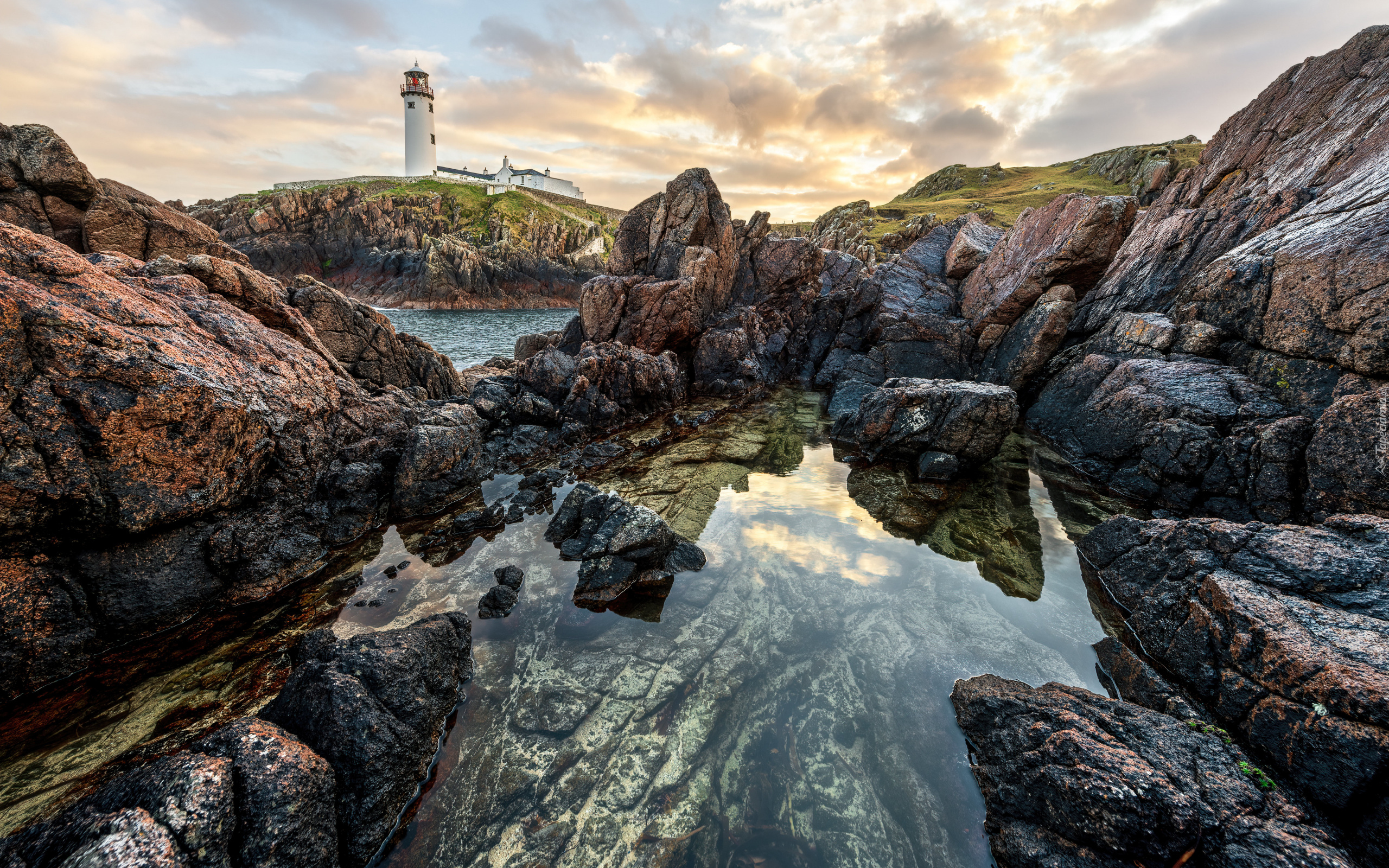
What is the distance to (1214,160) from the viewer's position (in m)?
30.9

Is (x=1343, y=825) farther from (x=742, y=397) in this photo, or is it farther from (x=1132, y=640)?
(x=742, y=397)

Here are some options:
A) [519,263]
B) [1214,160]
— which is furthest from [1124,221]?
[519,263]

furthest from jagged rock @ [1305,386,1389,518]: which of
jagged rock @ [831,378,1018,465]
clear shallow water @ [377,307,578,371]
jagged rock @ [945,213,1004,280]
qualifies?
clear shallow water @ [377,307,578,371]

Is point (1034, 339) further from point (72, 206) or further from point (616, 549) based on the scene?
point (72, 206)

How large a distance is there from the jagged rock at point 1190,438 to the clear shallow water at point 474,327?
39743 millimetres

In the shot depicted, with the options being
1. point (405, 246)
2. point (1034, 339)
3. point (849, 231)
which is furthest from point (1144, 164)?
point (405, 246)

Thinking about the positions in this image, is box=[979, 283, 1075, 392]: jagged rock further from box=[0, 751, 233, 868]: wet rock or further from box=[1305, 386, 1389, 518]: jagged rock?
box=[0, 751, 233, 868]: wet rock

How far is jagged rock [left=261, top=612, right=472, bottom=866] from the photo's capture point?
712 centimetres

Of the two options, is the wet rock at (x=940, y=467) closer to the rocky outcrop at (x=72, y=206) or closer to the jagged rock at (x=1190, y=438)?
the jagged rock at (x=1190, y=438)

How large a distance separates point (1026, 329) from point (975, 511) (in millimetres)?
18431

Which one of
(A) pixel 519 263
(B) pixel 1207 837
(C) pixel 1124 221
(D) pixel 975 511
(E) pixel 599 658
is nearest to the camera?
(B) pixel 1207 837

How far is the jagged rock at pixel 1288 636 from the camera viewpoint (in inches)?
258

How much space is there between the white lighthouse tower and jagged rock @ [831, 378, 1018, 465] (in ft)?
616

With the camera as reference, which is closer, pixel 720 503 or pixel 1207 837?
pixel 1207 837
